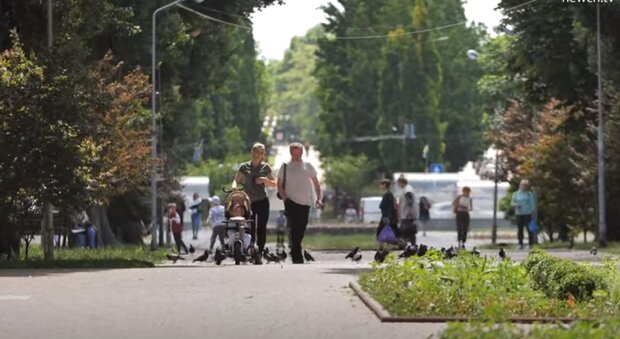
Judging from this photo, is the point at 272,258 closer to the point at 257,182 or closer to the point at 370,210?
the point at 257,182

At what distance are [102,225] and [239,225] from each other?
24.9 meters

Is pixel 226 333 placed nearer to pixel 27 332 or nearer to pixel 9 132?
pixel 27 332

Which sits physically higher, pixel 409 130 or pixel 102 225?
pixel 409 130

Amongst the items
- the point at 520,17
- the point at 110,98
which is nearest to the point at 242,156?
the point at 520,17

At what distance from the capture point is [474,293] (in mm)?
15906

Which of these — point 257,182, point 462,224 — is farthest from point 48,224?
point 462,224

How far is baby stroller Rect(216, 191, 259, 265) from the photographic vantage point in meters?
25.8

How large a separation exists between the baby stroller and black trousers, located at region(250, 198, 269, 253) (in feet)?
0.43

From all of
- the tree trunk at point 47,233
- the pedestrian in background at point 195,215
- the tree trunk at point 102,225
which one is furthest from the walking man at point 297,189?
the pedestrian in background at point 195,215

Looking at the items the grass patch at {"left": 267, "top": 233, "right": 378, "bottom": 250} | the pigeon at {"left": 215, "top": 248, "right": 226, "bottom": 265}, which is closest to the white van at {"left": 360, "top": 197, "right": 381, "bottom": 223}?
the grass patch at {"left": 267, "top": 233, "right": 378, "bottom": 250}

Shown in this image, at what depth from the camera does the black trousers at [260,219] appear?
26.1 meters

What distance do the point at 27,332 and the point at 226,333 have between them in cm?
165

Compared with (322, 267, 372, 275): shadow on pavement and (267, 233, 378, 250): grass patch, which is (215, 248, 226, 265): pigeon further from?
(267, 233, 378, 250): grass patch

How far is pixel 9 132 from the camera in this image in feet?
84.2
